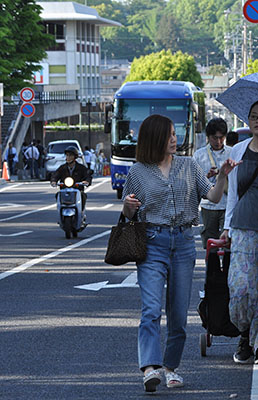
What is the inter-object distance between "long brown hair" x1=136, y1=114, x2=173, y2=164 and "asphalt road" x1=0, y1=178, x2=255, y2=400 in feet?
4.58

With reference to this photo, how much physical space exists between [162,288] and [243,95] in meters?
1.68

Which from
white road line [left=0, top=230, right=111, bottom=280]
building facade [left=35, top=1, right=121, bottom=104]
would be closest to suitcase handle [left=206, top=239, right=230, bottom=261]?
white road line [left=0, top=230, right=111, bottom=280]

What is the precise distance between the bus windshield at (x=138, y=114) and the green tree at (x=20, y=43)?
1224 centimetres

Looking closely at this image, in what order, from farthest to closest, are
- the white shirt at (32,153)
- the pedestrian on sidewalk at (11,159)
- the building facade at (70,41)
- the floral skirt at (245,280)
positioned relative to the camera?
the building facade at (70,41) < the pedestrian on sidewalk at (11,159) < the white shirt at (32,153) < the floral skirt at (245,280)

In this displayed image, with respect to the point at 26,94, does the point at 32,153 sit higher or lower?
lower

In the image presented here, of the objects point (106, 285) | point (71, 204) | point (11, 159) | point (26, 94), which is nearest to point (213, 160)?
point (106, 285)

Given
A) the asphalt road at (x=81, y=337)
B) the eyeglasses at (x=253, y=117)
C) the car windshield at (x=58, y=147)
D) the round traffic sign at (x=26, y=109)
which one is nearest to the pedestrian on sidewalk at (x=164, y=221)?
the asphalt road at (x=81, y=337)

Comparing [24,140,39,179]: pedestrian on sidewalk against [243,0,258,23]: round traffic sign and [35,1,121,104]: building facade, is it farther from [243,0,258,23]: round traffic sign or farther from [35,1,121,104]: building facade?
[35,1,121,104]: building facade

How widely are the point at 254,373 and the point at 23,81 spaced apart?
136ft

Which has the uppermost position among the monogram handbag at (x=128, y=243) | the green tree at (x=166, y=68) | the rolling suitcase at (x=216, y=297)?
the monogram handbag at (x=128, y=243)

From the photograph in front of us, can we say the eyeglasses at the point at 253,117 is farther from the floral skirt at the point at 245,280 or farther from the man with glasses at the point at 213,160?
the man with glasses at the point at 213,160

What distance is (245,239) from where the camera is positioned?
7.54 m

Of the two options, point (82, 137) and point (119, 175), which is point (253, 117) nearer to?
point (119, 175)

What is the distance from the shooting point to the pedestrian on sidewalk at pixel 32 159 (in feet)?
160
